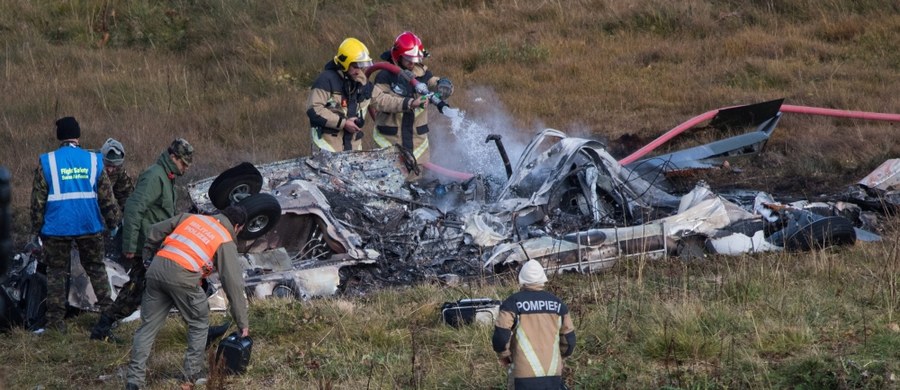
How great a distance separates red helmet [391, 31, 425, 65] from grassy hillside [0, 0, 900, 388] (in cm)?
283

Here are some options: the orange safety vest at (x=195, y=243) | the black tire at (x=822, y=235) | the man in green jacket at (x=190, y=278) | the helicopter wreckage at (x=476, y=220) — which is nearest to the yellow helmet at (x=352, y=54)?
the helicopter wreckage at (x=476, y=220)

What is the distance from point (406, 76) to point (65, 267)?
4172mm

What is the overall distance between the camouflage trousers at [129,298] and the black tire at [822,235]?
5007 millimetres

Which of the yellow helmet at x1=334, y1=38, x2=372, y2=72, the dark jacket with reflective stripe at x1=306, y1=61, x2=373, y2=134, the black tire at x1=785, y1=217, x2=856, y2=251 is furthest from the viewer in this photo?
the dark jacket with reflective stripe at x1=306, y1=61, x2=373, y2=134

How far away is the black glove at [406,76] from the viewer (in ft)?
36.6

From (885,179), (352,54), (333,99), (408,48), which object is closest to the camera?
(885,179)

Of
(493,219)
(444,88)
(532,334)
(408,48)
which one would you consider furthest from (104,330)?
(444,88)

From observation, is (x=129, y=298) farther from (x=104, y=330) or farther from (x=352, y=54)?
(x=352, y=54)

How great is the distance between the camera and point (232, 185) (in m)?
8.70

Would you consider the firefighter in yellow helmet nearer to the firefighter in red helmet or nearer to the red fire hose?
the firefighter in red helmet

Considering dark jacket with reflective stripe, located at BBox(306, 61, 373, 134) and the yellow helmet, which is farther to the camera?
dark jacket with reflective stripe, located at BBox(306, 61, 373, 134)

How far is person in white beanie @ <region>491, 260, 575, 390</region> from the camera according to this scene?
17.2ft

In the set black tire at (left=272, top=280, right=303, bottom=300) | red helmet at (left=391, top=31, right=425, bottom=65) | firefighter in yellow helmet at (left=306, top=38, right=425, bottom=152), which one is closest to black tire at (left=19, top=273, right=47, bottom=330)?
black tire at (left=272, top=280, right=303, bottom=300)

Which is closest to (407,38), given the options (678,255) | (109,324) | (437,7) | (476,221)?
(476,221)
